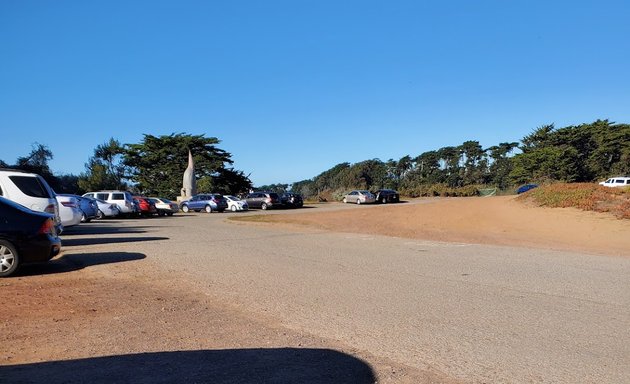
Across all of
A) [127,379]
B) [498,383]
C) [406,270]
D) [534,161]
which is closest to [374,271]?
[406,270]

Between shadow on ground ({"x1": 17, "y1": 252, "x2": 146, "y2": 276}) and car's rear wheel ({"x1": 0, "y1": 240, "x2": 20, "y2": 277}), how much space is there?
23 centimetres

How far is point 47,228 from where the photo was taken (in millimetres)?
9570

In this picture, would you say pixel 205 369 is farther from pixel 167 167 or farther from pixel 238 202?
pixel 167 167

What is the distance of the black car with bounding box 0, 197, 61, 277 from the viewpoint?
9.09 meters

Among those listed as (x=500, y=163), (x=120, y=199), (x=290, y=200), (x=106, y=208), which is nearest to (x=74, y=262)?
(x=106, y=208)

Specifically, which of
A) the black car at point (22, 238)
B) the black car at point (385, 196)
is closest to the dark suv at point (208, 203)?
the black car at point (385, 196)

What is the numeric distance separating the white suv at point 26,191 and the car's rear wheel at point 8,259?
383 cm

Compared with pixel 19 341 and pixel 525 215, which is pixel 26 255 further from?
pixel 525 215

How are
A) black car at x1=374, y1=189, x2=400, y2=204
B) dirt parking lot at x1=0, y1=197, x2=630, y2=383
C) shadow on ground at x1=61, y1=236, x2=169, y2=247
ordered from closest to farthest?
dirt parking lot at x1=0, y1=197, x2=630, y2=383 → shadow on ground at x1=61, y1=236, x2=169, y2=247 → black car at x1=374, y1=189, x2=400, y2=204

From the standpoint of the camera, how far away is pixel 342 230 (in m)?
20.8

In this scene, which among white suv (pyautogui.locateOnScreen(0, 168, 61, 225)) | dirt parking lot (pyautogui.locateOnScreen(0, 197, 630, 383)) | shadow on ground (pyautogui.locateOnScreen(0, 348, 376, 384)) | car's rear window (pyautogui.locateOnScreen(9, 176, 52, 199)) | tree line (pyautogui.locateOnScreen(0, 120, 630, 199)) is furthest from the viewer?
tree line (pyautogui.locateOnScreen(0, 120, 630, 199))

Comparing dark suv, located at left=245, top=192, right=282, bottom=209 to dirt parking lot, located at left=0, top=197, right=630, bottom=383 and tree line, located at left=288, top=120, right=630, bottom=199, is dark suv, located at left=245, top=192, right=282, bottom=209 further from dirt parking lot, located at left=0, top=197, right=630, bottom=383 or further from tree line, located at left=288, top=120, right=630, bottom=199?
dirt parking lot, located at left=0, top=197, right=630, bottom=383

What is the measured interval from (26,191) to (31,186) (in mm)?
192

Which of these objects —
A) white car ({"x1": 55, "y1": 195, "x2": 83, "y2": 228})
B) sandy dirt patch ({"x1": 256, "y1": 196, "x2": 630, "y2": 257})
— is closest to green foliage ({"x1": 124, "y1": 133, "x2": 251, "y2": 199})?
sandy dirt patch ({"x1": 256, "y1": 196, "x2": 630, "y2": 257})
